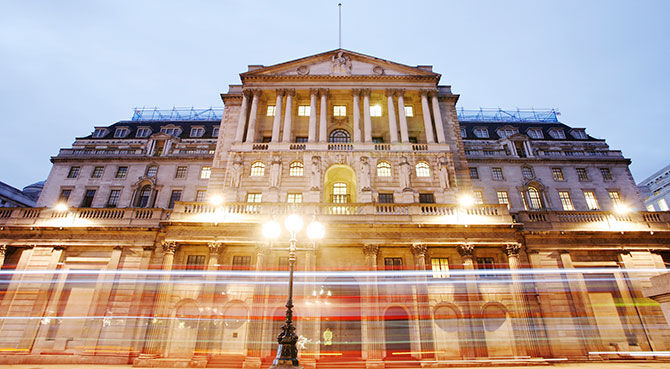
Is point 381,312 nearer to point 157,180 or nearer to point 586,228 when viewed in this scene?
point 586,228

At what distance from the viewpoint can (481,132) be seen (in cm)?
4594

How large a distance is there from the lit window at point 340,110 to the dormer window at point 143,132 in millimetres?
29449

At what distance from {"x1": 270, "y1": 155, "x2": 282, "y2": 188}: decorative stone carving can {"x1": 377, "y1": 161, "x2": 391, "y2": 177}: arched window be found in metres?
9.10

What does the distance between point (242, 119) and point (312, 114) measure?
23.5ft

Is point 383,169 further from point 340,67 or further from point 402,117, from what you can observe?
point 340,67

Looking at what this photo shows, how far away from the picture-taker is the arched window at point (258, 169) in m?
29.5

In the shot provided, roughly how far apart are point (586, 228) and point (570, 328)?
7585 mm

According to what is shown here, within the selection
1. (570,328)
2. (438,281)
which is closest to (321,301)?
(438,281)

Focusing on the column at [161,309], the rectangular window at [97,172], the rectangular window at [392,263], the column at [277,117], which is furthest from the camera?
the rectangular window at [97,172]

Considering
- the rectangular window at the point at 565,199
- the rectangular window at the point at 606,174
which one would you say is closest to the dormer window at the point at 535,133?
the rectangular window at the point at 606,174

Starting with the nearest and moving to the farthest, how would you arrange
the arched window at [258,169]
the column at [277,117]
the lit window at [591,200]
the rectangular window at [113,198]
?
the arched window at [258,169]
the column at [277,117]
the lit window at [591,200]
the rectangular window at [113,198]

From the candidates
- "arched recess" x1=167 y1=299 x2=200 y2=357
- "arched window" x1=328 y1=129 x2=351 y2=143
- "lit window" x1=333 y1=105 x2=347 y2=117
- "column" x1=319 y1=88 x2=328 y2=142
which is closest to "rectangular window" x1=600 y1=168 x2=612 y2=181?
"arched window" x1=328 y1=129 x2=351 y2=143

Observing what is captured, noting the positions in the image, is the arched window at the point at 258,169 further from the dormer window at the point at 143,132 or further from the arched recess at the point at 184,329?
the dormer window at the point at 143,132

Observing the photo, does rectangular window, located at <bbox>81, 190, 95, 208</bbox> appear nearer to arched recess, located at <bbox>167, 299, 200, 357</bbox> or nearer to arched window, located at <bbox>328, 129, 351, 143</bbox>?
arched recess, located at <bbox>167, 299, 200, 357</bbox>
